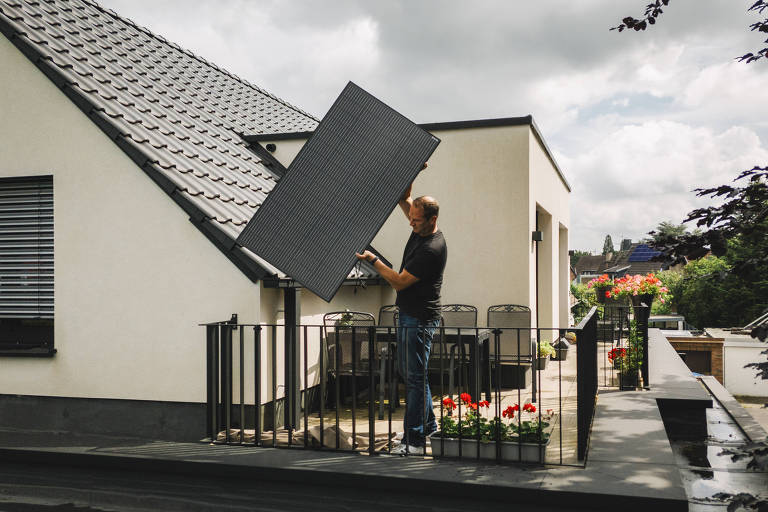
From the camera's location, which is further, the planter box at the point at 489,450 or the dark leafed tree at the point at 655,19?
the planter box at the point at 489,450

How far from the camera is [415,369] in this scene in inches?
199

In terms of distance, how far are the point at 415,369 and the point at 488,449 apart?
81cm

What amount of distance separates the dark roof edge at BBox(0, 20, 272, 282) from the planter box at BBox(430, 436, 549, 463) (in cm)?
223

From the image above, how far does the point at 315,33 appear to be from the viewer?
952cm

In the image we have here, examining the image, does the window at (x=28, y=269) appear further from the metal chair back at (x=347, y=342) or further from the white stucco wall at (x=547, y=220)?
the white stucco wall at (x=547, y=220)

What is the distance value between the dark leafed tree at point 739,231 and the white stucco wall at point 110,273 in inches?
149

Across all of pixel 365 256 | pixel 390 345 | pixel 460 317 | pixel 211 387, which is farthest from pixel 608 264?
pixel 365 256

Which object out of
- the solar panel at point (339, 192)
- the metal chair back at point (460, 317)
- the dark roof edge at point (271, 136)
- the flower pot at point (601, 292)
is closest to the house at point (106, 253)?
the solar panel at point (339, 192)

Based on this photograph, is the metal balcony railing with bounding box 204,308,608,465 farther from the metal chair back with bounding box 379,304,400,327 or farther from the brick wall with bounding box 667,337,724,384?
the brick wall with bounding box 667,337,724,384

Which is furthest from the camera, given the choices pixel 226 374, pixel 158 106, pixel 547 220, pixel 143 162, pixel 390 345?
pixel 547 220

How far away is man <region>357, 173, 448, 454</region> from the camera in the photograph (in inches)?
193

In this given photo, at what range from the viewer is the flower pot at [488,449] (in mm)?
4574

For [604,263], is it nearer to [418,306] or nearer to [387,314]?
[387,314]

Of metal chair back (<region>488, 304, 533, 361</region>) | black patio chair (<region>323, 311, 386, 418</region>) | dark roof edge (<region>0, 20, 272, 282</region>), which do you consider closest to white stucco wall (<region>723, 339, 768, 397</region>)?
metal chair back (<region>488, 304, 533, 361</region>)
